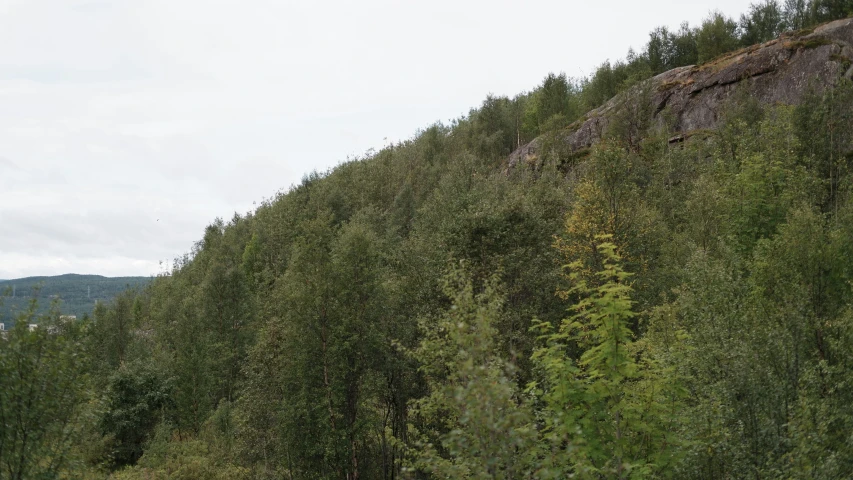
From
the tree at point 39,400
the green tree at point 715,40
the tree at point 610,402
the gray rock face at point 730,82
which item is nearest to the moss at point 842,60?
the gray rock face at point 730,82

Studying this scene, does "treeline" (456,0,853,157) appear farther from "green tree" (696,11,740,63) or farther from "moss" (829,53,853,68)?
"moss" (829,53,853,68)

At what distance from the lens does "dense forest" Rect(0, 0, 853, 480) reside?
47.9 ft

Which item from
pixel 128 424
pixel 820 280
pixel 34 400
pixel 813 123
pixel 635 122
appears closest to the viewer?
pixel 34 400

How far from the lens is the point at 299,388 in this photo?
32.8m

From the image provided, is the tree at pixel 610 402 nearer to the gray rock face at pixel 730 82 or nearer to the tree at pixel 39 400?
the tree at pixel 39 400

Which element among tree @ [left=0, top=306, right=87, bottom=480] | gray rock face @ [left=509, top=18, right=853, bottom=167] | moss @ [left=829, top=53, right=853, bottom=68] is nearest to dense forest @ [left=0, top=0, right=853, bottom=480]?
tree @ [left=0, top=306, right=87, bottom=480]

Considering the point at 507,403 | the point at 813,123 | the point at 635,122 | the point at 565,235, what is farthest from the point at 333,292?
the point at 635,122

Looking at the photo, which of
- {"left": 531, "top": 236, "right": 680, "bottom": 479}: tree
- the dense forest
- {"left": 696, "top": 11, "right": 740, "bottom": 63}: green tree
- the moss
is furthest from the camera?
{"left": 696, "top": 11, "right": 740, "bottom": 63}: green tree

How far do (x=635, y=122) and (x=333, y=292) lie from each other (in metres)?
60.8

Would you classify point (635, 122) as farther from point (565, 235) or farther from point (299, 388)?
point (299, 388)

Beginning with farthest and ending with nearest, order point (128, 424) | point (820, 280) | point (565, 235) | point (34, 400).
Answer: point (128, 424)
point (565, 235)
point (820, 280)
point (34, 400)

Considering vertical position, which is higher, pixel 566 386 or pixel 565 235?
pixel 565 235

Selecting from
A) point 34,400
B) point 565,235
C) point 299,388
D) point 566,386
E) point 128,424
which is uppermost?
point 565,235

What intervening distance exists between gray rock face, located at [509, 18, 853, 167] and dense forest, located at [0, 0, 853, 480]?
12.3 feet
